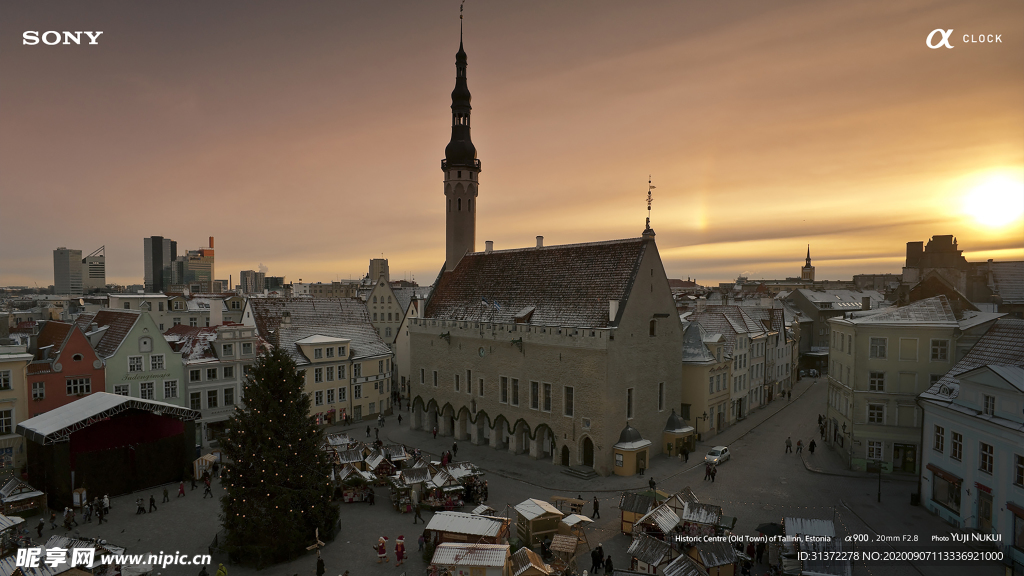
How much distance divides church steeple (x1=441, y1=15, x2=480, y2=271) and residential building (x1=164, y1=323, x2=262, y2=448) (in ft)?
68.6

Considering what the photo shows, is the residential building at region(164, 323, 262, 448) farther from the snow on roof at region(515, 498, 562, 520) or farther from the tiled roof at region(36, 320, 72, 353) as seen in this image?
the snow on roof at region(515, 498, 562, 520)

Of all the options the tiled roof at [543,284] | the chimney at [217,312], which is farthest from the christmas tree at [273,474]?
the chimney at [217,312]

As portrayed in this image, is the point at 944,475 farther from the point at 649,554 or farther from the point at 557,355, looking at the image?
the point at 557,355

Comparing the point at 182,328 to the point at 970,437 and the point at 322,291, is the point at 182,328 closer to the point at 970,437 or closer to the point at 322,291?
the point at 970,437

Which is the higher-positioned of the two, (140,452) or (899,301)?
(899,301)

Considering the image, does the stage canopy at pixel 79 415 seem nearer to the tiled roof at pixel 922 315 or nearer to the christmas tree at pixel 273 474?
the christmas tree at pixel 273 474

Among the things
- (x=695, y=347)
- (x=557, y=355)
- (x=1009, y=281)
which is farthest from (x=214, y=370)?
(x=1009, y=281)

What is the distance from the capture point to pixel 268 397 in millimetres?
26938

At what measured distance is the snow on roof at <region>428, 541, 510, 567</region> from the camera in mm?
22758

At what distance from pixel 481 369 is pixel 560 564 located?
76.0 ft

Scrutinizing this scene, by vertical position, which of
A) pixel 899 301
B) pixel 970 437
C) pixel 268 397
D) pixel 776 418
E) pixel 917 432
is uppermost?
pixel 899 301

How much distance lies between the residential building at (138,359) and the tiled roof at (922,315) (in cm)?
5229

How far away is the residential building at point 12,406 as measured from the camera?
3553 centimetres

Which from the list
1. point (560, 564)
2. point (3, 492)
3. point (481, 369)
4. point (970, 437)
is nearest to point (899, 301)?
point (970, 437)
